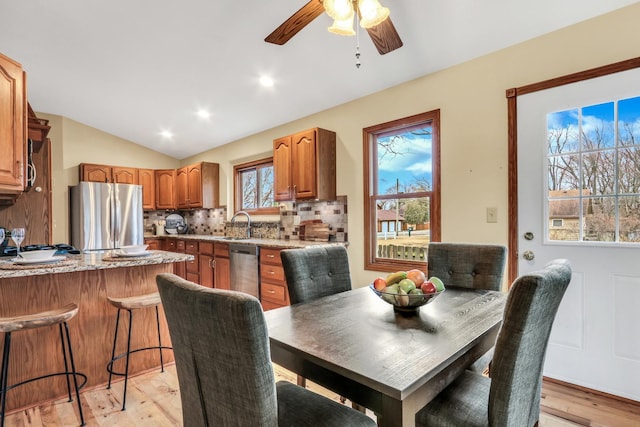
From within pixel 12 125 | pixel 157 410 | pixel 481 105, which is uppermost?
pixel 481 105

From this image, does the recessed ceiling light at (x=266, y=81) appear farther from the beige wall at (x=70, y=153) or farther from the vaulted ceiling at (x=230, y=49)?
the beige wall at (x=70, y=153)

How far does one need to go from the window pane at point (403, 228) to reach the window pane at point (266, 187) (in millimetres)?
1889

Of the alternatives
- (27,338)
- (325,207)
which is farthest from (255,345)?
(325,207)

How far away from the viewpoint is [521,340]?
93 centimetres

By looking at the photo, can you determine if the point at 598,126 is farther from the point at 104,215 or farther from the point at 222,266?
the point at 104,215

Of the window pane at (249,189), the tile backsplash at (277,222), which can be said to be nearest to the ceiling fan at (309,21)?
the tile backsplash at (277,222)

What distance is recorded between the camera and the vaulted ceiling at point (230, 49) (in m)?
2.20

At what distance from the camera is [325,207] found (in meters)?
3.69

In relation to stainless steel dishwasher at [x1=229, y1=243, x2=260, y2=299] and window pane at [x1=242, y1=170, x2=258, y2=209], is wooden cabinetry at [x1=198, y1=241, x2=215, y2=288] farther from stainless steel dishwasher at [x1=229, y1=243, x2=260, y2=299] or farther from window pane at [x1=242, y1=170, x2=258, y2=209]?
window pane at [x1=242, y1=170, x2=258, y2=209]

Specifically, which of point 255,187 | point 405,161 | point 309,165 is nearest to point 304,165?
point 309,165

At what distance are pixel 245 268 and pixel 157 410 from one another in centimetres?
194

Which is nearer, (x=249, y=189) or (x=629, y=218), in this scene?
(x=629, y=218)

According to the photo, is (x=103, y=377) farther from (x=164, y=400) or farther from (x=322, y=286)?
(x=322, y=286)

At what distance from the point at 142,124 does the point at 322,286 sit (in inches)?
173
